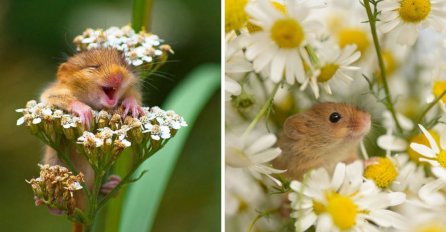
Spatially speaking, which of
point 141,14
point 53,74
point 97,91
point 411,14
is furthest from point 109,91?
point 53,74

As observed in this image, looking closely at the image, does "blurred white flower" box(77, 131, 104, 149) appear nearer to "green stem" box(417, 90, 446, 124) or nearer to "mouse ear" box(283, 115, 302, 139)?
"mouse ear" box(283, 115, 302, 139)

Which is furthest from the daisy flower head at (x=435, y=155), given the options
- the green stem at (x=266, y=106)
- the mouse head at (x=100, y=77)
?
the mouse head at (x=100, y=77)

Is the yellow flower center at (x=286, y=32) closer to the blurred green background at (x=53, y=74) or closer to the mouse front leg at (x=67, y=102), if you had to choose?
the mouse front leg at (x=67, y=102)

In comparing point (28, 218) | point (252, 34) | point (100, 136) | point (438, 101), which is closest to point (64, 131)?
point (100, 136)

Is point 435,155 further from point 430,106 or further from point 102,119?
point 102,119

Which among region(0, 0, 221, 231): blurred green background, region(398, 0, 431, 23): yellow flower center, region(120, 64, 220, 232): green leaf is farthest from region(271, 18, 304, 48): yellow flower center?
region(0, 0, 221, 231): blurred green background

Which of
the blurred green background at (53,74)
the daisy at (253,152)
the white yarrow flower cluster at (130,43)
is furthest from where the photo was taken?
the blurred green background at (53,74)

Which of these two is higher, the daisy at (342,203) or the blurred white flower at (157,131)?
the blurred white flower at (157,131)
